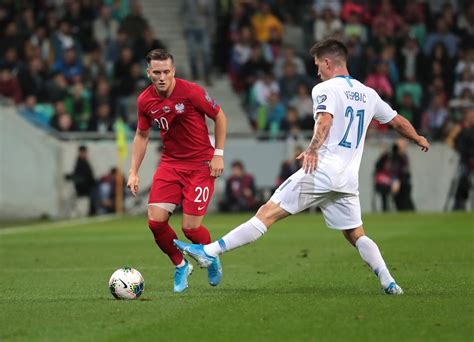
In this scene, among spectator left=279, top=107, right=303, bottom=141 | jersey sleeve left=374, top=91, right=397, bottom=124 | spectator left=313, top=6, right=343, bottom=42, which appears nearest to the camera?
jersey sleeve left=374, top=91, right=397, bottom=124

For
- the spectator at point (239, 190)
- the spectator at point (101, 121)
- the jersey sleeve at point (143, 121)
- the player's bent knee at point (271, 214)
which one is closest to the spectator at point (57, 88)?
the spectator at point (101, 121)

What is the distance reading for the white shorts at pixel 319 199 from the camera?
1113 centimetres

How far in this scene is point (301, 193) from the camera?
36.6 feet

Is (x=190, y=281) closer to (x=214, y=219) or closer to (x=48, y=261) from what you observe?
(x=48, y=261)

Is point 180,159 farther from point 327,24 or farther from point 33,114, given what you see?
point 327,24

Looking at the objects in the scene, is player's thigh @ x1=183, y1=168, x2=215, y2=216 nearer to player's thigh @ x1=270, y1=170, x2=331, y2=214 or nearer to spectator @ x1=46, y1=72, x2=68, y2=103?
player's thigh @ x1=270, y1=170, x2=331, y2=214

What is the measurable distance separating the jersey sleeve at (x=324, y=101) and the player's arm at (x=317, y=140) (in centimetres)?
4

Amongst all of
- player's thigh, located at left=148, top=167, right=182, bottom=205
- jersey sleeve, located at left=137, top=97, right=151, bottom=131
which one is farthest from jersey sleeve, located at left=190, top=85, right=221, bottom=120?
player's thigh, located at left=148, top=167, right=182, bottom=205

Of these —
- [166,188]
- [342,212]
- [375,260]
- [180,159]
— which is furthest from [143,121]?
[375,260]

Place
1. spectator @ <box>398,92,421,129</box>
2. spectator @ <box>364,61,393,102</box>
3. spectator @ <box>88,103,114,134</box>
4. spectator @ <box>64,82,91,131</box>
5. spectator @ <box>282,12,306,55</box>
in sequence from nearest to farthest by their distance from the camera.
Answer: spectator @ <box>364,61,393,102</box> → spectator @ <box>398,92,421,129</box> → spectator @ <box>88,103,114,134</box> → spectator @ <box>64,82,91,131</box> → spectator @ <box>282,12,306,55</box>

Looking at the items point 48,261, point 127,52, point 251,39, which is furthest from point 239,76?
point 48,261

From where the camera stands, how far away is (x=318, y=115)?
11.0m

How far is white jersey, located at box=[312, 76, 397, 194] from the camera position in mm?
11023

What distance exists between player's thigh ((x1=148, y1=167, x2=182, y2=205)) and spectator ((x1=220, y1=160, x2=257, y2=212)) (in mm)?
16322
